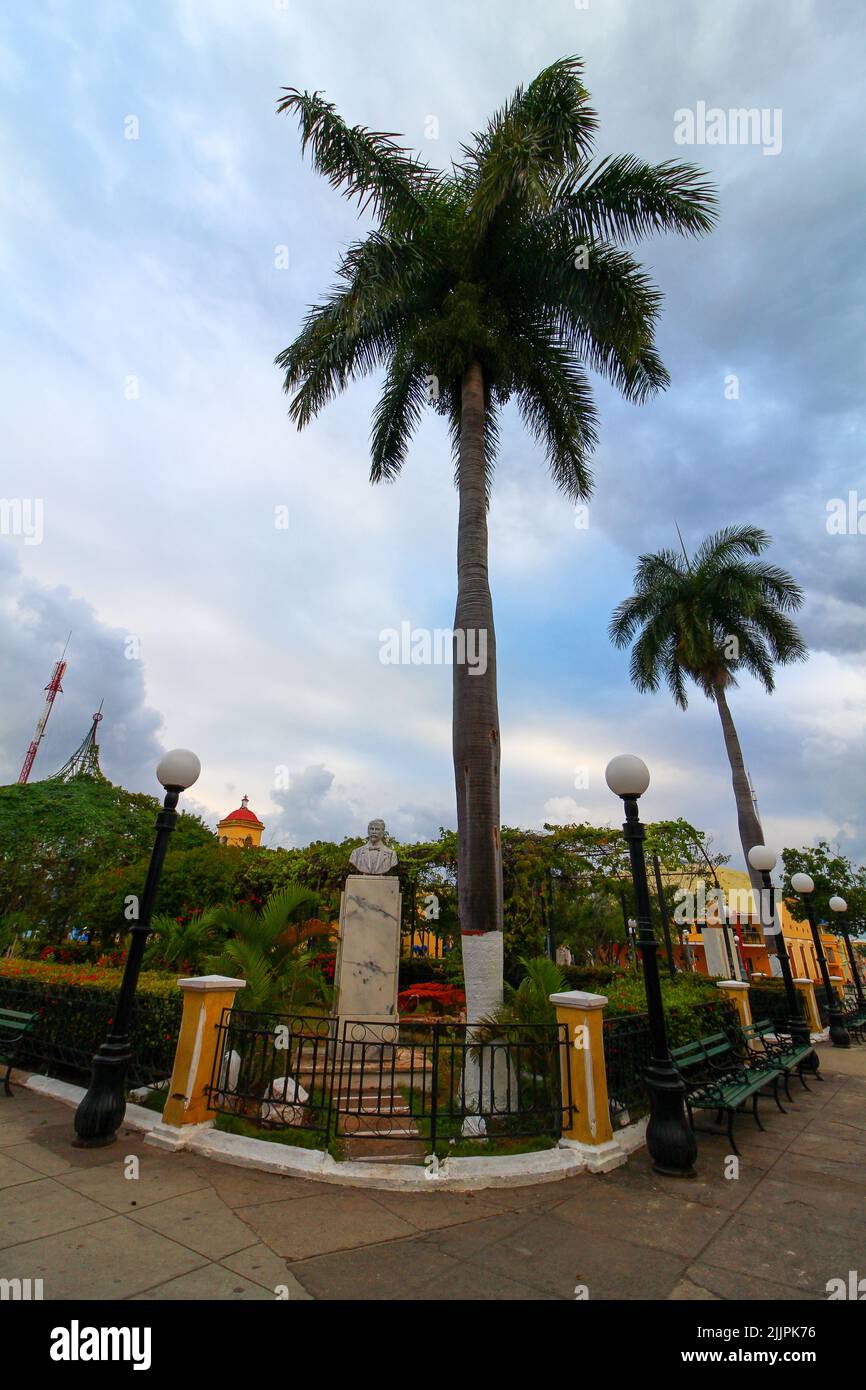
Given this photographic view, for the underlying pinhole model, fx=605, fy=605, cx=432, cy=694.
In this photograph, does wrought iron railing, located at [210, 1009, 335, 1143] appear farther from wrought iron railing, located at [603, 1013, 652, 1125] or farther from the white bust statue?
the white bust statue

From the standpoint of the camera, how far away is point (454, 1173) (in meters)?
→ 4.71

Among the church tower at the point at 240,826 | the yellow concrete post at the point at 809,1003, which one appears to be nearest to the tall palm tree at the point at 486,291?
Answer: the yellow concrete post at the point at 809,1003

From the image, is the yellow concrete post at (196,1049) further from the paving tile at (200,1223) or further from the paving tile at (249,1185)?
the paving tile at (200,1223)

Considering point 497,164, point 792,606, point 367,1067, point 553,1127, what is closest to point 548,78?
point 497,164

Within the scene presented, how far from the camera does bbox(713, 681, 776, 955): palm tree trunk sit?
63.5 feet

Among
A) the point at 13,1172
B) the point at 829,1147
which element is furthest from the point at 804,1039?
the point at 13,1172

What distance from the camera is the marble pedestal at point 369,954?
8.61m

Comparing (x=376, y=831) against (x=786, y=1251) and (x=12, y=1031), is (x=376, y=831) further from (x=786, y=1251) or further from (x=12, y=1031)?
(x=786, y=1251)

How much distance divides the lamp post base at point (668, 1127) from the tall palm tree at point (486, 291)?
3.37 m

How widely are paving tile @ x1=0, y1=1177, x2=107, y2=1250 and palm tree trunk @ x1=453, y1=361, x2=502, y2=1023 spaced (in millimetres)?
3992

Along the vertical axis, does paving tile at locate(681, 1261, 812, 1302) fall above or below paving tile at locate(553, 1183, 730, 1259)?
above

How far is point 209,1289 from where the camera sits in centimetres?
303

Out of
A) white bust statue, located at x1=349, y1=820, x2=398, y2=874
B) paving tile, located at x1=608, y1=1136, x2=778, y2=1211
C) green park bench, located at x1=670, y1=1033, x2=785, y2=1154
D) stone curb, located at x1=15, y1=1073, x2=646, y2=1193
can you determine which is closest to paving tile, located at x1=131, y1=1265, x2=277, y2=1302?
stone curb, located at x1=15, y1=1073, x2=646, y2=1193
